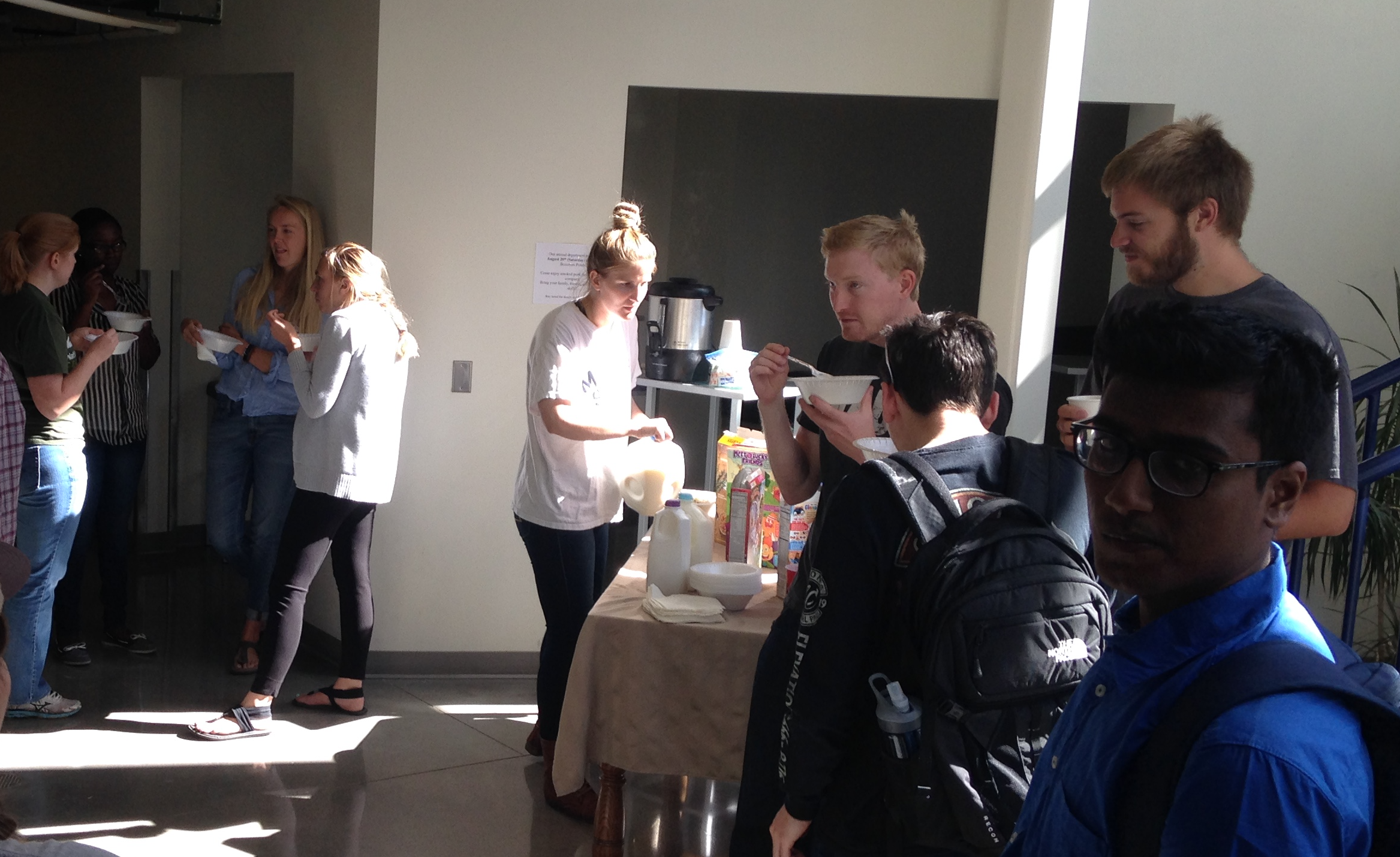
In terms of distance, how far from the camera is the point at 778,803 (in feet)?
6.43

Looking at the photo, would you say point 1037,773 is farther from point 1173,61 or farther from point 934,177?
point 934,177

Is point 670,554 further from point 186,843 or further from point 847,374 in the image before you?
point 186,843

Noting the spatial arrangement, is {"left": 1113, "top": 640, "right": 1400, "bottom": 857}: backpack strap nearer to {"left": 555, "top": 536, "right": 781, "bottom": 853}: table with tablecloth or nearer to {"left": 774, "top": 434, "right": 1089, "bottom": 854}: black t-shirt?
{"left": 774, "top": 434, "right": 1089, "bottom": 854}: black t-shirt

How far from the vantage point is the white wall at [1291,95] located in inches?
160

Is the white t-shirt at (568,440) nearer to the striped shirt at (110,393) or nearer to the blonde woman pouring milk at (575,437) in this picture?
the blonde woman pouring milk at (575,437)

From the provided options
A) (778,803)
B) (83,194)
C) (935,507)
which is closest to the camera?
(935,507)

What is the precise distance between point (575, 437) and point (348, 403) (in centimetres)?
98

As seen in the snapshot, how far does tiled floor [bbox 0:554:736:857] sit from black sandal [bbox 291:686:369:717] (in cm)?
4

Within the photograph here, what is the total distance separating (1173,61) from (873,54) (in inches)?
41.6

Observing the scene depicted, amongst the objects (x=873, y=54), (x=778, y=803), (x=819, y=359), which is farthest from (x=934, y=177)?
(x=778, y=803)

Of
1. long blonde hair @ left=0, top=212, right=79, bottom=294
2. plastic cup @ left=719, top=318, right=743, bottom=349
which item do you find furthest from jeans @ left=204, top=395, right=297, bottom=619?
plastic cup @ left=719, top=318, right=743, bottom=349

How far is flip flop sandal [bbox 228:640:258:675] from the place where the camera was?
448 centimetres

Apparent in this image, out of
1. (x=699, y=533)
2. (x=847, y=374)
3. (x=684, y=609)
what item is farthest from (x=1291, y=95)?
(x=684, y=609)

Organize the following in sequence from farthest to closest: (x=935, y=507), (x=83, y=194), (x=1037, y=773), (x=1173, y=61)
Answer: (x=83, y=194) < (x=1173, y=61) < (x=935, y=507) < (x=1037, y=773)
